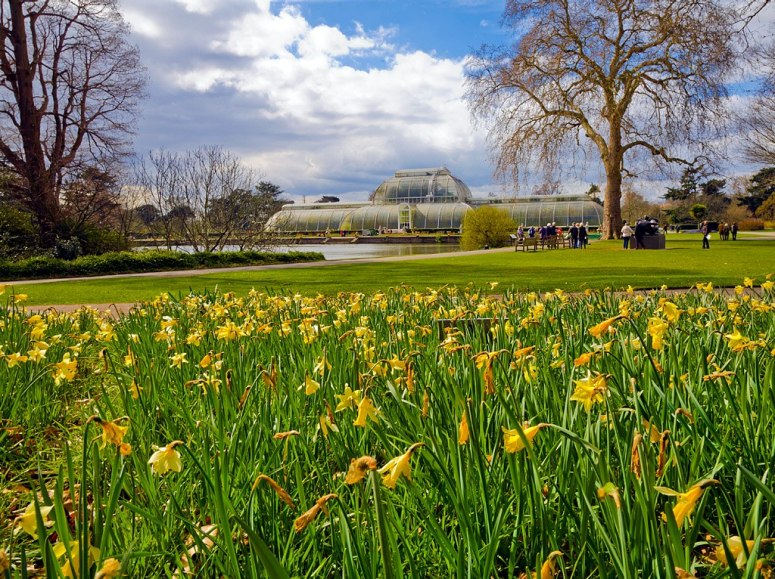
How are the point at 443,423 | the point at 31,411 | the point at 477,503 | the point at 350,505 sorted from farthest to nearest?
the point at 31,411 → the point at 443,423 → the point at 350,505 → the point at 477,503

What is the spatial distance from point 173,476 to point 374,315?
84.1 inches

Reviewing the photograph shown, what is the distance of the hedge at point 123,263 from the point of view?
54.2ft

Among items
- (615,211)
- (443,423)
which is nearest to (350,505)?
(443,423)

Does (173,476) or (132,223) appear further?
(132,223)

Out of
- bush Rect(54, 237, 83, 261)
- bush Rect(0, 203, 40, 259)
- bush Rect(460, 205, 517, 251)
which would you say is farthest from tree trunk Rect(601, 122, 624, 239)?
bush Rect(0, 203, 40, 259)

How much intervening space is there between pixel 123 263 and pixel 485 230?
1871 cm

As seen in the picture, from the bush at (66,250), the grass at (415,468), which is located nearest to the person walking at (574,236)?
the bush at (66,250)

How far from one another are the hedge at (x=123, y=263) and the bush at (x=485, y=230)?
1329 centimetres

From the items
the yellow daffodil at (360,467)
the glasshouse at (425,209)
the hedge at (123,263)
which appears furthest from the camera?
the glasshouse at (425,209)

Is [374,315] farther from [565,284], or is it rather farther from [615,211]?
[615,211]

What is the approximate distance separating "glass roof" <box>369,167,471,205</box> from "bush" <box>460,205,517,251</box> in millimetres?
30674

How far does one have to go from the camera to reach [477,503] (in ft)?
4.67

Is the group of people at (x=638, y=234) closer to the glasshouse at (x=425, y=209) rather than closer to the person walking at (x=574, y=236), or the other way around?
the person walking at (x=574, y=236)

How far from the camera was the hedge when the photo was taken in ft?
54.2
